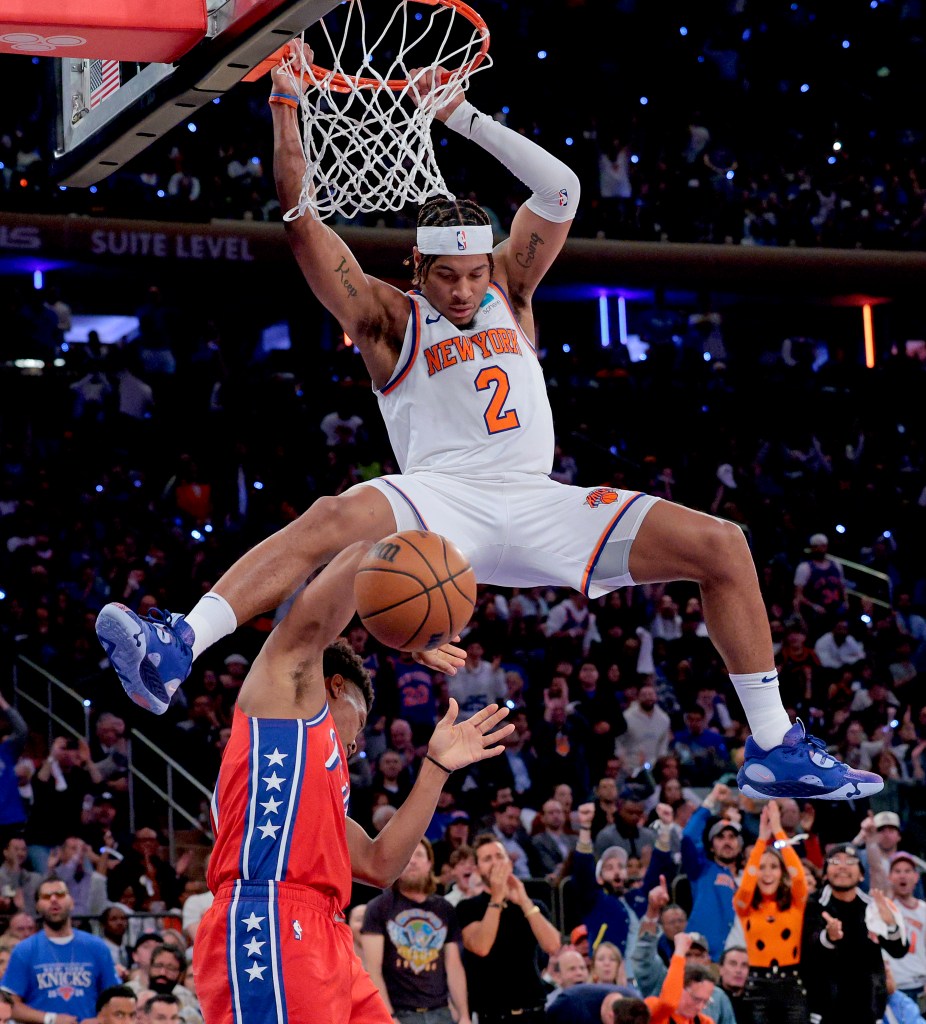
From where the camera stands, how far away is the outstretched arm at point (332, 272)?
5.61 meters

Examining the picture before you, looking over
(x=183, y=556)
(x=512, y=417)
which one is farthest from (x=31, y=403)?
(x=512, y=417)

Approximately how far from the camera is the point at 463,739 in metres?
5.66

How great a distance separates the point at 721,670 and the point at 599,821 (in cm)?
367

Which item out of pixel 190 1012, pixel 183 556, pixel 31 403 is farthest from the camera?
pixel 31 403

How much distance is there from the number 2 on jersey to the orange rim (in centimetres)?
122

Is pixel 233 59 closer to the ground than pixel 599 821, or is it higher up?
higher up

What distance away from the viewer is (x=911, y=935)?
11367mm

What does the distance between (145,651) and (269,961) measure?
3.65ft

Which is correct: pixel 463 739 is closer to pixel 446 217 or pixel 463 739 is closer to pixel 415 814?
pixel 415 814

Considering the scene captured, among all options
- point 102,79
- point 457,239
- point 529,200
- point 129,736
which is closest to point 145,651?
point 457,239

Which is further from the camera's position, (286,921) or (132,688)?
(286,921)

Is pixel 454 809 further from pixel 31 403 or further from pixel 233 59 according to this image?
pixel 233 59

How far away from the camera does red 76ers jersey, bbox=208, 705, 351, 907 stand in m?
5.05

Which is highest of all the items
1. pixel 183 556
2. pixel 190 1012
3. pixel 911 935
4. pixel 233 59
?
pixel 233 59
